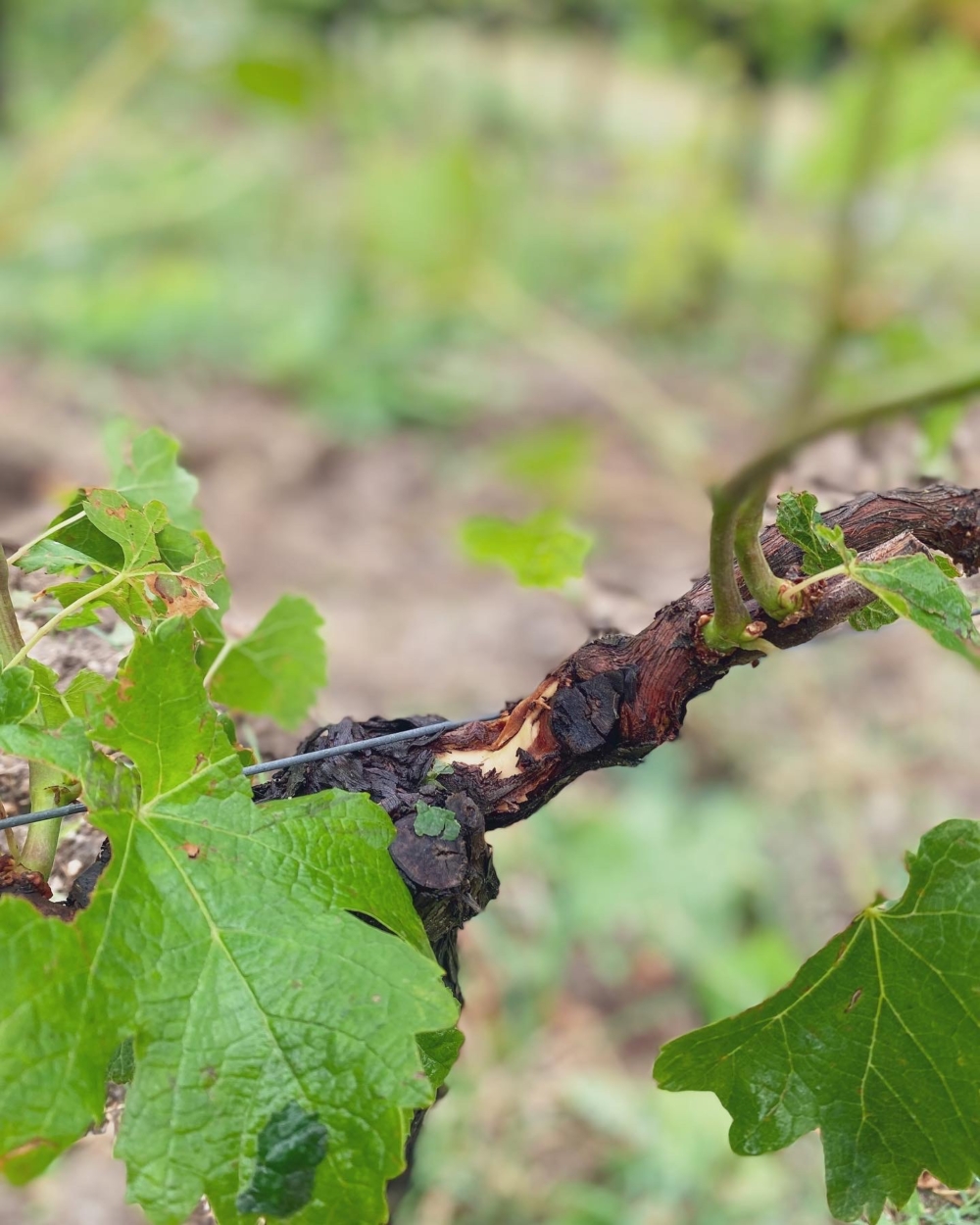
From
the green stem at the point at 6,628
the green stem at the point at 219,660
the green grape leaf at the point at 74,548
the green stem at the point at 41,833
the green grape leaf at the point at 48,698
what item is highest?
the green grape leaf at the point at 74,548

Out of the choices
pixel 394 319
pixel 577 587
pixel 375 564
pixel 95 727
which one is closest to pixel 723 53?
pixel 394 319

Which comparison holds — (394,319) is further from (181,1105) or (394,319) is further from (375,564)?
(181,1105)

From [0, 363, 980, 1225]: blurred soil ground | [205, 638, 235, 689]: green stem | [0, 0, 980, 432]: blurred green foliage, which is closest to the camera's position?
[205, 638, 235, 689]: green stem

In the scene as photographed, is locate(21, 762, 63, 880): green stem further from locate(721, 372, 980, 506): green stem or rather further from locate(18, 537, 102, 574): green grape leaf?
locate(721, 372, 980, 506): green stem

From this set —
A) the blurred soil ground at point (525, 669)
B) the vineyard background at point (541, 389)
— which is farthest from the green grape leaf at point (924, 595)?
the vineyard background at point (541, 389)

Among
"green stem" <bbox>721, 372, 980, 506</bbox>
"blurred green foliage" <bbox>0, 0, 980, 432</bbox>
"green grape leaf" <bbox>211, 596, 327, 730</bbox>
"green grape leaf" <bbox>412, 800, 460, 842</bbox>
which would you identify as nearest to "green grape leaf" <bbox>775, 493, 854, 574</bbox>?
"green stem" <bbox>721, 372, 980, 506</bbox>

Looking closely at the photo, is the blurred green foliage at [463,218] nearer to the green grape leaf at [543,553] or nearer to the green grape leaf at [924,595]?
the green grape leaf at [543,553]

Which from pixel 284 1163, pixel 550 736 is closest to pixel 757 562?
pixel 550 736
